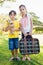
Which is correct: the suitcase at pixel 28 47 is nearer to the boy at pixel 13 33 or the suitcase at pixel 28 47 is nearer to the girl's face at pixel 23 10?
the boy at pixel 13 33

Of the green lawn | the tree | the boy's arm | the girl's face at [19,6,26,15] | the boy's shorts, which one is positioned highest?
the girl's face at [19,6,26,15]

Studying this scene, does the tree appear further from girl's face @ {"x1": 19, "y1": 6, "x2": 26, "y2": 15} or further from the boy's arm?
the boy's arm

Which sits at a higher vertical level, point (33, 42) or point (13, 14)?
point (13, 14)

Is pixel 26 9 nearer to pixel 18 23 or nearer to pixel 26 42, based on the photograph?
pixel 18 23

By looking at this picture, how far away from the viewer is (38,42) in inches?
47.8

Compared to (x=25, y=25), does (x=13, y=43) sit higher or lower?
lower

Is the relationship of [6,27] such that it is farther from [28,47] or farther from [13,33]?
[28,47]

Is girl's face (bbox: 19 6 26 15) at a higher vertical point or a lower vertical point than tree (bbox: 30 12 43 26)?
higher

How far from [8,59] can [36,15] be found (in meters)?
0.35

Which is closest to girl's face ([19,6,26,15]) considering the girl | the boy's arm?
the girl

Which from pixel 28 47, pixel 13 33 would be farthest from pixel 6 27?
pixel 28 47

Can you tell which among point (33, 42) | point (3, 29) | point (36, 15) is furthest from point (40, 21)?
point (3, 29)

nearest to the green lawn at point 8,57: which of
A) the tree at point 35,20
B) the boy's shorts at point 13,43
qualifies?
the boy's shorts at point 13,43

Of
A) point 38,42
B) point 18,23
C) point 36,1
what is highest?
point 36,1
